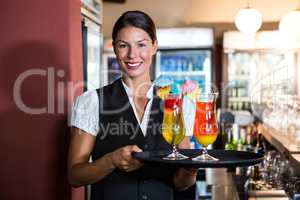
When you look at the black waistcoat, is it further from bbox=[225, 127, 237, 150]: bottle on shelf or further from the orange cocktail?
bbox=[225, 127, 237, 150]: bottle on shelf

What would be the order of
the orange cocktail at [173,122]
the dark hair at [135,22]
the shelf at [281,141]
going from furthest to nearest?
the shelf at [281,141] → the dark hair at [135,22] → the orange cocktail at [173,122]

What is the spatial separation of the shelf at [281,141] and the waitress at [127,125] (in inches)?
36.9

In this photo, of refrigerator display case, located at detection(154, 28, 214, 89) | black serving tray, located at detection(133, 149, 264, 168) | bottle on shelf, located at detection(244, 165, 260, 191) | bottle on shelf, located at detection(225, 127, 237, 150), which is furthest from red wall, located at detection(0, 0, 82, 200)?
refrigerator display case, located at detection(154, 28, 214, 89)

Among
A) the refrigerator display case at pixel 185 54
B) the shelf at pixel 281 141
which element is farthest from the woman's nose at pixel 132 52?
the refrigerator display case at pixel 185 54

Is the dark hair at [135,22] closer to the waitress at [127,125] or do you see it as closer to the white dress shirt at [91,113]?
the waitress at [127,125]

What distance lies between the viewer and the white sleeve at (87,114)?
2070 mm

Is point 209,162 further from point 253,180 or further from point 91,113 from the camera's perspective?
point 253,180

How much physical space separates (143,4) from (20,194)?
5622 mm

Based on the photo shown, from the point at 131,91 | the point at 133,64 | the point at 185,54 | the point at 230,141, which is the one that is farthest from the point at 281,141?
the point at 185,54

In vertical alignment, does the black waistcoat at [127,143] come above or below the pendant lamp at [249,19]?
below

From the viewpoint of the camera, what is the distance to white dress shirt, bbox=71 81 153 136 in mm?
2072

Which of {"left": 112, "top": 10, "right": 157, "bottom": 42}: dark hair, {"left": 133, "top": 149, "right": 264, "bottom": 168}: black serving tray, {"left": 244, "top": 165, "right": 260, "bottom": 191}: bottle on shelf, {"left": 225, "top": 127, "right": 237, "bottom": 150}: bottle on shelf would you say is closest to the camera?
{"left": 133, "top": 149, "right": 264, "bottom": 168}: black serving tray

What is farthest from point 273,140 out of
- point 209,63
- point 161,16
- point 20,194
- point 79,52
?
point 161,16

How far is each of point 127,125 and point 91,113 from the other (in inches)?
6.0
